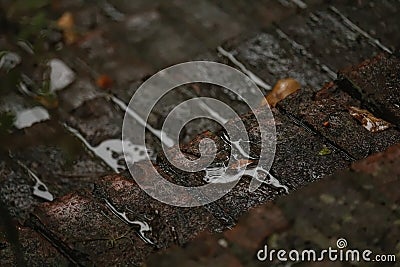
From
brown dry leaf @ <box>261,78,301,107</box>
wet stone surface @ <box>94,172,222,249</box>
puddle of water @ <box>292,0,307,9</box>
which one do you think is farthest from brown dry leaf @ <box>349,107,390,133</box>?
puddle of water @ <box>292,0,307,9</box>

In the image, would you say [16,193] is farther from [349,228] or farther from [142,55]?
[349,228]

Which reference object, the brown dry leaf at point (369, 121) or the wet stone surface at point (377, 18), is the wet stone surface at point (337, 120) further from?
the wet stone surface at point (377, 18)

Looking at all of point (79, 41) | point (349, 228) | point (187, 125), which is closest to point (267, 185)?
point (349, 228)

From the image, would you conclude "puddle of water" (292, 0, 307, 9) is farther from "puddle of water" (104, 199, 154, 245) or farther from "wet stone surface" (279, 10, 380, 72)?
"puddle of water" (104, 199, 154, 245)

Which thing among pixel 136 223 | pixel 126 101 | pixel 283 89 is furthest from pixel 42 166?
pixel 136 223

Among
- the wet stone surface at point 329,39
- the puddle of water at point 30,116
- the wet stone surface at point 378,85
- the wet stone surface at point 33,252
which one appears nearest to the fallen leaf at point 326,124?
the wet stone surface at point 378,85

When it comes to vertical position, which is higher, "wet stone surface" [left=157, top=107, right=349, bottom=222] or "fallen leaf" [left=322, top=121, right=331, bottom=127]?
"fallen leaf" [left=322, top=121, right=331, bottom=127]

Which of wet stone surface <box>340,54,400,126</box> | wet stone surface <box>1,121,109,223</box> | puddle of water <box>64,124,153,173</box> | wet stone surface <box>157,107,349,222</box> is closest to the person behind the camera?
wet stone surface <box>157,107,349,222</box>

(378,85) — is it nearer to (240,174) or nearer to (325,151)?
(325,151)
